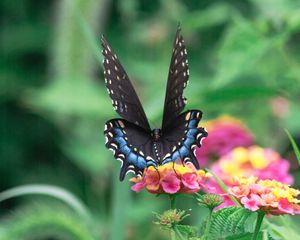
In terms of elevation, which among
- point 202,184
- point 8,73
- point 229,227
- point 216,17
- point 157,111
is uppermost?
point 8,73

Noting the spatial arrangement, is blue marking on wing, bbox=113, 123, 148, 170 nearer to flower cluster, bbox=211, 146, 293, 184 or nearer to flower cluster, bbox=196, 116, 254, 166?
flower cluster, bbox=211, 146, 293, 184

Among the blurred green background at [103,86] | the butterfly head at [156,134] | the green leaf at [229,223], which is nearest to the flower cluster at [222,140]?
the blurred green background at [103,86]

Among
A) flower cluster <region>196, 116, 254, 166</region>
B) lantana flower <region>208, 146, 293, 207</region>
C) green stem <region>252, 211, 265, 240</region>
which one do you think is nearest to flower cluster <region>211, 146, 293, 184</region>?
lantana flower <region>208, 146, 293, 207</region>

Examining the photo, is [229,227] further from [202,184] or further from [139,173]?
[139,173]

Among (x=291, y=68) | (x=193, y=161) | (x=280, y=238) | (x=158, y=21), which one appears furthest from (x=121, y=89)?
(x=158, y=21)

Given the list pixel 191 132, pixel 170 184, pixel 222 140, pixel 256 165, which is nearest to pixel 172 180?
pixel 170 184

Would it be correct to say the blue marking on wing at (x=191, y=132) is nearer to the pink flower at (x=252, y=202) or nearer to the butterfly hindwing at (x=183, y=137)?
the butterfly hindwing at (x=183, y=137)
